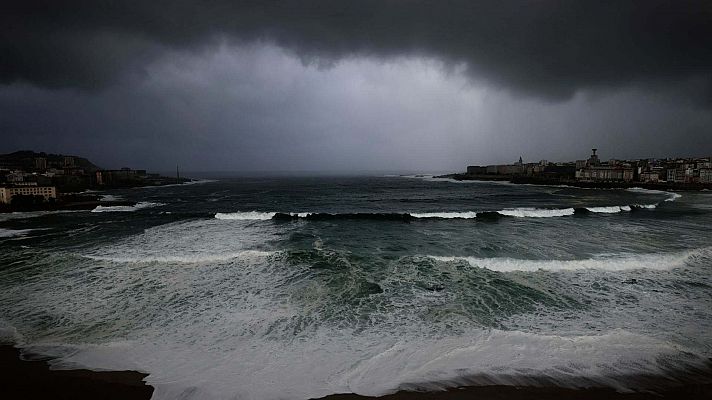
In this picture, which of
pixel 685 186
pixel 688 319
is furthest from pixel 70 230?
pixel 685 186

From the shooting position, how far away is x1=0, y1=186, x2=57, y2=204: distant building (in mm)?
45875

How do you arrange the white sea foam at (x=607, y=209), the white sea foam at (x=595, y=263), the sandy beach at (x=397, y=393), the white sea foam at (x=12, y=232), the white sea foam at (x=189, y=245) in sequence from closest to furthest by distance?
the sandy beach at (x=397, y=393) < the white sea foam at (x=595, y=263) < the white sea foam at (x=189, y=245) < the white sea foam at (x=12, y=232) < the white sea foam at (x=607, y=209)

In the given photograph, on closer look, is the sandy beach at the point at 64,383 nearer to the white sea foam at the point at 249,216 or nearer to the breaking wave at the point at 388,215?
the breaking wave at the point at 388,215

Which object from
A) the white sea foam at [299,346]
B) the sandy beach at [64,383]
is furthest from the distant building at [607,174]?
the sandy beach at [64,383]

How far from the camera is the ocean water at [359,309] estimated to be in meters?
7.26

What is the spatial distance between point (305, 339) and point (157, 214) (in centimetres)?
3257

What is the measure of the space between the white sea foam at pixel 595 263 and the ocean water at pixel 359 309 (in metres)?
0.09

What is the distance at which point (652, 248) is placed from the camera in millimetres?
17688

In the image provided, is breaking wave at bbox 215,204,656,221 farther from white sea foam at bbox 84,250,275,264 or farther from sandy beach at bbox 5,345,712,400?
sandy beach at bbox 5,345,712,400

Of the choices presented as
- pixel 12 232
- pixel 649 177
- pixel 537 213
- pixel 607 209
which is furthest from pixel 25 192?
pixel 649 177

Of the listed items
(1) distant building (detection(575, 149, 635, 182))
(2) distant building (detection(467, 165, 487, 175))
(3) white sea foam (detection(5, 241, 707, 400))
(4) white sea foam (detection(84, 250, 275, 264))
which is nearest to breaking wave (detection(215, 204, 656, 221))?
(4) white sea foam (detection(84, 250, 275, 264))

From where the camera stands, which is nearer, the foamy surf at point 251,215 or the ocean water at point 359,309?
the ocean water at point 359,309

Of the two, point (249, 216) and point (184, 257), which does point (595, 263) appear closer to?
point (184, 257)

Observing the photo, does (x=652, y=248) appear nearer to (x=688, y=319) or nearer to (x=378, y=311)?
(x=688, y=319)
